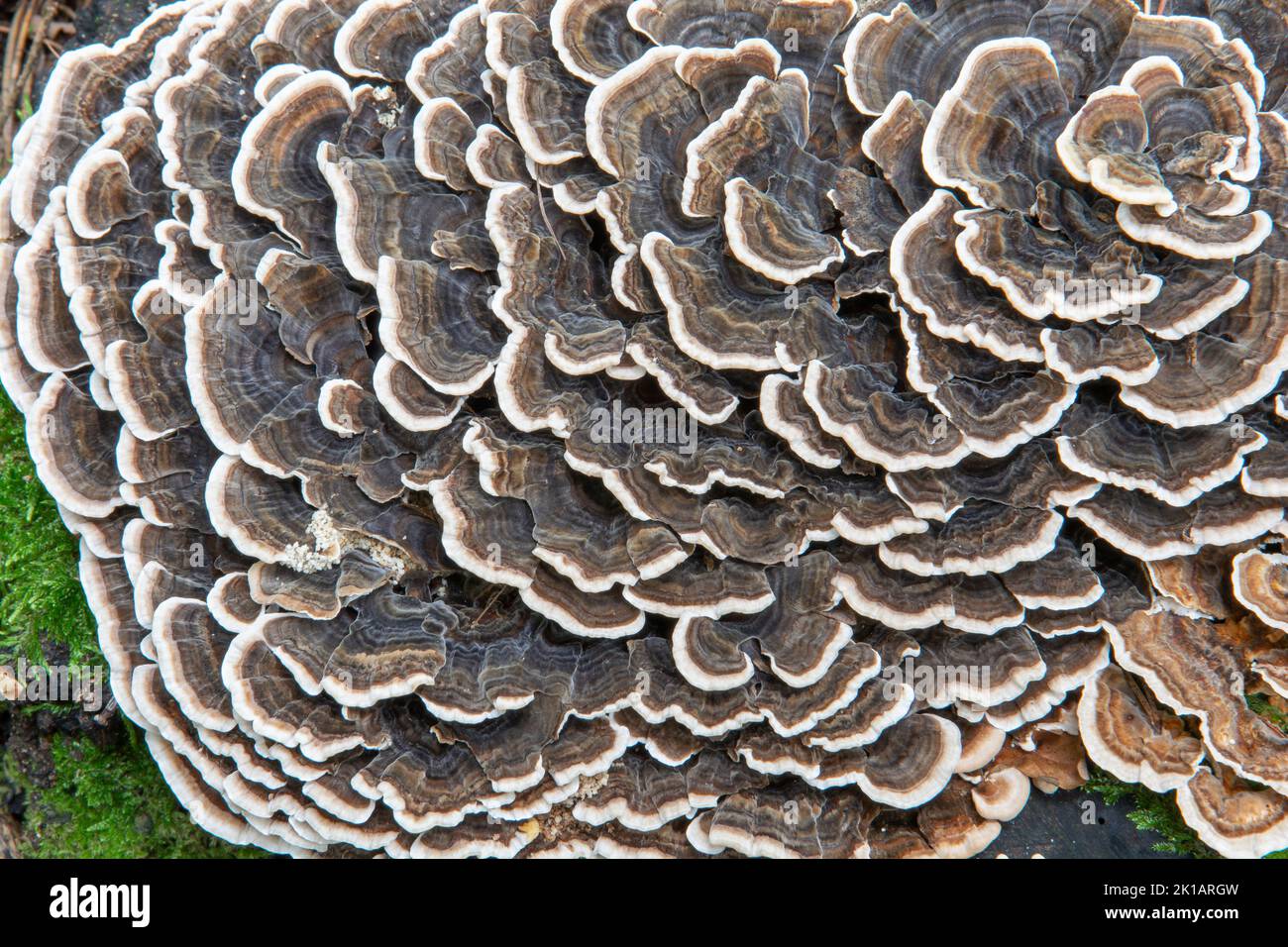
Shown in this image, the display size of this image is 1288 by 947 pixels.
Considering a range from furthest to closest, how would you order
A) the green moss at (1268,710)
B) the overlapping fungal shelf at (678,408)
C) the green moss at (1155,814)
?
the green moss at (1155,814) < the green moss at (1268,710) < the overlapping fungal shelf at (678,408)

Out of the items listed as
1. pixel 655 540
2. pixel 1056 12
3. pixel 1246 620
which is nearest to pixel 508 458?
pixel 655 540

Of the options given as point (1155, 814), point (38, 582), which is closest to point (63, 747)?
point (38, 582)


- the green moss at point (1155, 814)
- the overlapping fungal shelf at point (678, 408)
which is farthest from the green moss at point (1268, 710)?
the green moss at point (1155, 814)

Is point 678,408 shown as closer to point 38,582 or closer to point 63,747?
point 38,582

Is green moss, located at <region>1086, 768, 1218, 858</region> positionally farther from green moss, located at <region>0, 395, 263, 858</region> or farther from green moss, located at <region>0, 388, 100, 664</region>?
green moss, located at <region>0, 388, 100, 664</region>

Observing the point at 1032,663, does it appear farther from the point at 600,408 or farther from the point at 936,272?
the point at 600,408

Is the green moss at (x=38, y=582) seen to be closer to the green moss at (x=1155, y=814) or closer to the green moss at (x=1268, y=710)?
the green moss at (x=1155, y=814)
